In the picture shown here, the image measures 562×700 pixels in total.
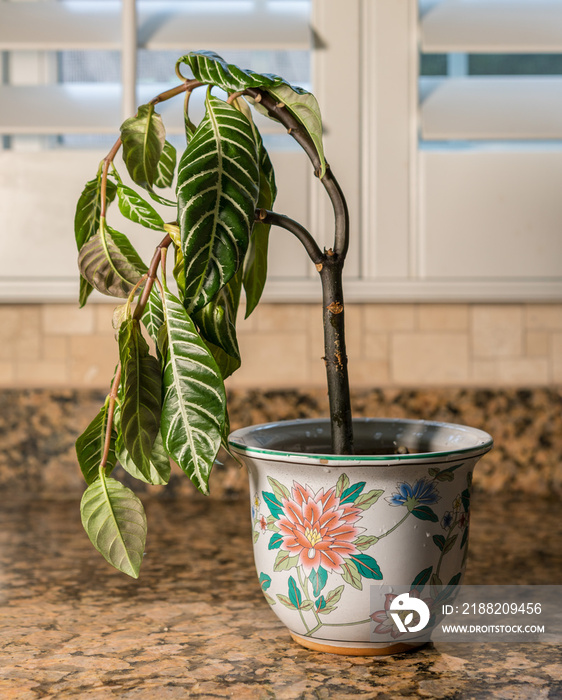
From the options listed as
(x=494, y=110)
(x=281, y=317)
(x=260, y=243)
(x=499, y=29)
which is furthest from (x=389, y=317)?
(x=260, y=243)

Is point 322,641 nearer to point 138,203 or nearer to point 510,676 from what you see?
point 510,676

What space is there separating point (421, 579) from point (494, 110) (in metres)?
0.79

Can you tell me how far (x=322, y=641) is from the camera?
55 cm

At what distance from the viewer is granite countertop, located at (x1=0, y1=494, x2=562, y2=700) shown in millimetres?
513

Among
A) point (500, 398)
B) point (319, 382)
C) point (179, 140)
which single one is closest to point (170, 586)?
point (319, 382)

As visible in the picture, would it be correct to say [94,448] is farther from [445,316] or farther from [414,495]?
[445,316]

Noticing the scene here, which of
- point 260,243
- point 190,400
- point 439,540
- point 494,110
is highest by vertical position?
point 494,110

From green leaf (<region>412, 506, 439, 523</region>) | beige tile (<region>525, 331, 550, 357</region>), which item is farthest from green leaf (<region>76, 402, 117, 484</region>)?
beige tile (<region>525, 331, 550, 357</region>)

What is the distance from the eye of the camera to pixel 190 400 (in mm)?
491

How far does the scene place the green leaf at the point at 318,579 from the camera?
519 millimetres

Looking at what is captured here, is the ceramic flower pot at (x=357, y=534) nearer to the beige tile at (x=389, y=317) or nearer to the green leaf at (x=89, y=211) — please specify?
the green leaf at (x=89, y=211)

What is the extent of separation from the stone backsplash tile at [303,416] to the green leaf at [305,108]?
62 centimetres

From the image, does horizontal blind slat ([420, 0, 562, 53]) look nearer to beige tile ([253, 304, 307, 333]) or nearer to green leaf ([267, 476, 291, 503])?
beige tile ([253, 304, 307, 333])

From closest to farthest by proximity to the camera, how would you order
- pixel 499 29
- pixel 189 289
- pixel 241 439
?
pixel 189 289, pixel 241 439, pixel 499 29
